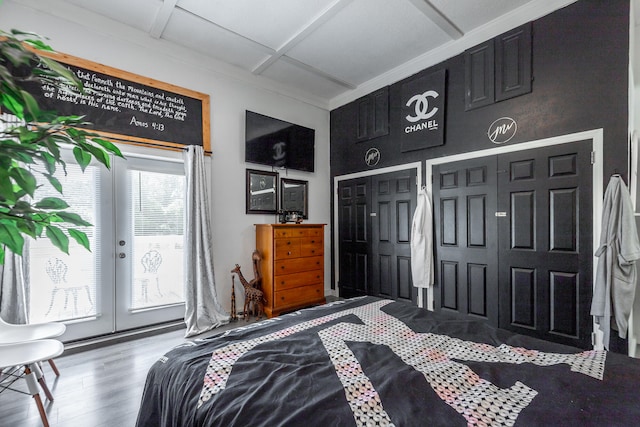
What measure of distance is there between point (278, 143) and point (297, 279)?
189cm

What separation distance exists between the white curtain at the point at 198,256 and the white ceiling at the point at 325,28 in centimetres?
123

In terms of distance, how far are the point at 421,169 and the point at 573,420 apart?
9.54 ft

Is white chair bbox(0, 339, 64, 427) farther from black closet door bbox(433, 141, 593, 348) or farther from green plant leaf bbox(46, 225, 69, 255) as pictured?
black closet door bbox(433, 141, 593, 348)

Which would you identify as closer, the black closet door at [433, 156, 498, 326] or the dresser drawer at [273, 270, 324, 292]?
the black closet door at [433, 156, 498, 326]

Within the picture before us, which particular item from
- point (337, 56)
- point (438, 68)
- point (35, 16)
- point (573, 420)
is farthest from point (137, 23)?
point (573, 420)

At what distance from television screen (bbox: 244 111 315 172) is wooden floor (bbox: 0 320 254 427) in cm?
244

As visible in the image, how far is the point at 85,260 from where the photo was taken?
8.89ft

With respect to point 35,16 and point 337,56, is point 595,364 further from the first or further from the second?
point 35,16

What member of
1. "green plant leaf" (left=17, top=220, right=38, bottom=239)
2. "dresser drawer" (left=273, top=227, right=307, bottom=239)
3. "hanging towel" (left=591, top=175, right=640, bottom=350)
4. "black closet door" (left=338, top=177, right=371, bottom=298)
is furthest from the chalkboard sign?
"hanging towel" (left=591, top=175, right=640, bottom=350)

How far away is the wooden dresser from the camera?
3.49m

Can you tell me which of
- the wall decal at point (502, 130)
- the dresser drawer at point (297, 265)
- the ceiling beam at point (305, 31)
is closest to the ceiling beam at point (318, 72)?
the ceiling beam at point (305, 31)

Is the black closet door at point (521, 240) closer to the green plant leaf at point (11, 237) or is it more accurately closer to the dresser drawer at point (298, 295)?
the dresser drawer at point (298, 295)

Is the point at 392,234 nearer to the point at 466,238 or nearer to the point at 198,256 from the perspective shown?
the point at 466,238

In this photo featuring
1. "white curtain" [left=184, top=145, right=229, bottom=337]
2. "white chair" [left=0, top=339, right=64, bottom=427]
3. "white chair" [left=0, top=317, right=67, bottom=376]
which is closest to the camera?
"white chair" [left=0, top=339, right=64, bottom=427]
